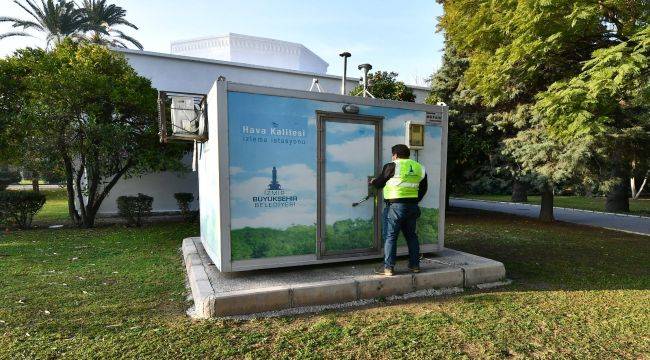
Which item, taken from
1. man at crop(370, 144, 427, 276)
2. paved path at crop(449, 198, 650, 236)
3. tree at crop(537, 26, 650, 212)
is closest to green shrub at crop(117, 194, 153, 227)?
man at crop(370, 144, 427, 276)

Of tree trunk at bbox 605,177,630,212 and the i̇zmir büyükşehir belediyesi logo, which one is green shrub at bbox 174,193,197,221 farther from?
tree trunk at bbox 605,177,630,212

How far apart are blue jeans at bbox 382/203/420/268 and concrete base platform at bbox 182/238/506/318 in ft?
0.78

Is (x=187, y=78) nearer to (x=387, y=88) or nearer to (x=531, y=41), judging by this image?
(x=387, y=88)

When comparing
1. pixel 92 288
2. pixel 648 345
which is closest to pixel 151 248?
pixel 92 288

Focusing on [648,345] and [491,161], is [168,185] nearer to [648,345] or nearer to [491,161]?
[491,161]

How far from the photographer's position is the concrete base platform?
13.9 feet

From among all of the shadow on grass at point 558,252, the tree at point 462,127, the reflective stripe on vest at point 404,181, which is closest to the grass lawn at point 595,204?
the shadow on grass at point 558,252

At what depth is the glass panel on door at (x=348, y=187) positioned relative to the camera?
535 centimetres

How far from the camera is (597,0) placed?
274 inches

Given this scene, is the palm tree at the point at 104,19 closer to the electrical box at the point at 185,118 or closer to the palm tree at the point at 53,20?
the palm tree at the point at 53,20

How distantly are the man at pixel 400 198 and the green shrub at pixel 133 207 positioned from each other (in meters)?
9.07

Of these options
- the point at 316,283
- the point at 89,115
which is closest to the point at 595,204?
the point at 316,283

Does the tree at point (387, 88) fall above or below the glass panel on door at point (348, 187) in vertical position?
above

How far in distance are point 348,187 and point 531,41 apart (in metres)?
5.10
